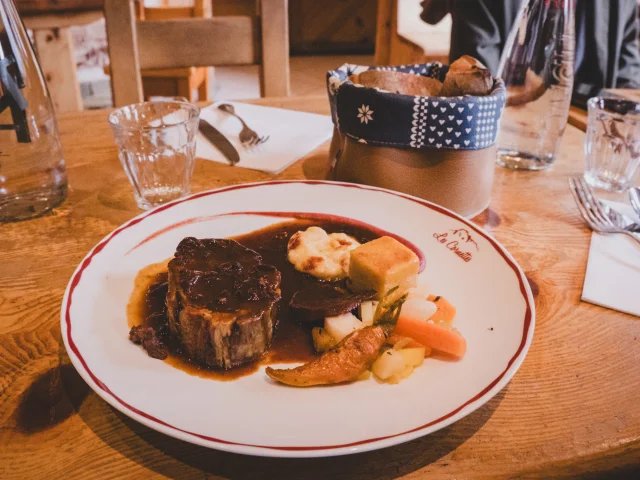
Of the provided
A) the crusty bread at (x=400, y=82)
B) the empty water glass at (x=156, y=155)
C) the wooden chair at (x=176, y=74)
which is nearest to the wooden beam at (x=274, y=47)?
the empty water glass at (x=156, y=155)

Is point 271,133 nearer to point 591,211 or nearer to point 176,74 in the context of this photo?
point 591,211

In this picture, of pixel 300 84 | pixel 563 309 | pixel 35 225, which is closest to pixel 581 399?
pixel 563 309

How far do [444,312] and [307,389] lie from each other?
0.27 meters

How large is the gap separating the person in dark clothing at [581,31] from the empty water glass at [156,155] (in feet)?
6.04

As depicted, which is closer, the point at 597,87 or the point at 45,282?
the point at 45,282

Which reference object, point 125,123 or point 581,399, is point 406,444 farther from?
point 125,123

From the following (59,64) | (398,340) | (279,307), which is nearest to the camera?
(398,340)

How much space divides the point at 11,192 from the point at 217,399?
824mm

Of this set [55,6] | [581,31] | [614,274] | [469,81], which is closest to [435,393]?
[614,274]

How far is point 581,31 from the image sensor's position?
8.74ft

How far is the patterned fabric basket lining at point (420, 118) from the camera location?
1050 mm

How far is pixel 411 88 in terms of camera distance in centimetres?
123

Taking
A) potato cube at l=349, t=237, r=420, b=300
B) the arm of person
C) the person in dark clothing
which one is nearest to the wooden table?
potato cube at l=349, t=237, r=420, b=300

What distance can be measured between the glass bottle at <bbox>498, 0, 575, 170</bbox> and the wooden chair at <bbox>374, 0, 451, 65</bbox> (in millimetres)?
2180
